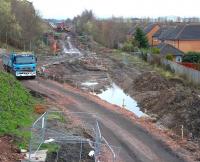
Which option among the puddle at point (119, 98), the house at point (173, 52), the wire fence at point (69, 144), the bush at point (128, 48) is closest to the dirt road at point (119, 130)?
the wire fence at point (69, 144)

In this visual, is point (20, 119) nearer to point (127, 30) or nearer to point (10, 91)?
point (10, 91)

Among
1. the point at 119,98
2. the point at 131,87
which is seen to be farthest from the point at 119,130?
the point at 131,87

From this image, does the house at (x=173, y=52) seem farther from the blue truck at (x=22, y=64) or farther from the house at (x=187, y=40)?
the blue truck at (x=22, y=64)

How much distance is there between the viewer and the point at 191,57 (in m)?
62.3

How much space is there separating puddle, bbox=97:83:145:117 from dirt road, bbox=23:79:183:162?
355cm

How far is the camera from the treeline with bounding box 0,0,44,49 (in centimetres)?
6620

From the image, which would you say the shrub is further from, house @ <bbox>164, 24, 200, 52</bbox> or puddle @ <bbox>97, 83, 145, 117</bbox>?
puddle @ <bbox>97, 83, 145, 117</bbox>

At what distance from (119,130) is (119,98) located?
15.0 m

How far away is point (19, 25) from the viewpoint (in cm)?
6794

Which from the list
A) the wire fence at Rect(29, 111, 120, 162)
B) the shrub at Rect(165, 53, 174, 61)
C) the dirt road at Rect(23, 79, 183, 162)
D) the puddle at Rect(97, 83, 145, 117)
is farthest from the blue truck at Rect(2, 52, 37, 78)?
the shrub at Rect(165, 53, 174, 61)

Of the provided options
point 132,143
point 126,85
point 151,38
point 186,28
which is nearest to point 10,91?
point 132,143

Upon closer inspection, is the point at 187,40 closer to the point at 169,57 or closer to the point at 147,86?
the point at 169,57

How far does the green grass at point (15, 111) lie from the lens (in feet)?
66.0

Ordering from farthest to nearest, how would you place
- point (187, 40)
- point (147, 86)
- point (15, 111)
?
point (187, 40) → point (147, 86) → point (15, 111)
